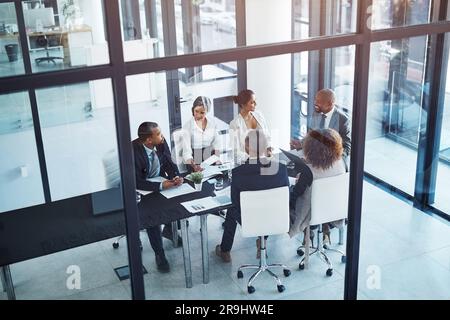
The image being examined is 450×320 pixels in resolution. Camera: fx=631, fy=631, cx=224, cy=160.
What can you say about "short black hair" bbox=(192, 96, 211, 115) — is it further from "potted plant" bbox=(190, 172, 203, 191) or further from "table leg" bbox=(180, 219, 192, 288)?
"table leg" bbox=(180, 219, 192, 288)

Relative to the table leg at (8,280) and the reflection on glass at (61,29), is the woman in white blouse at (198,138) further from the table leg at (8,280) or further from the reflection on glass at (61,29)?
the table leg at (8,280)

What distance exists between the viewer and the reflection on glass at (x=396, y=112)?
18.1 ft

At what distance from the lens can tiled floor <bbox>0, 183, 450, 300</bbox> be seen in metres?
4.07

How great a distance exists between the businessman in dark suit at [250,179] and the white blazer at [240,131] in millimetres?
80

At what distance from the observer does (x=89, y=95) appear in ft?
15.6

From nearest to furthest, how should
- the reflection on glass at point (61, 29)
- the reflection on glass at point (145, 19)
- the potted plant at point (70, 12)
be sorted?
the reflection on glass at point (61, 29) → the reflection on glass at point (145, 19) → the potted plant at point (70, 12)

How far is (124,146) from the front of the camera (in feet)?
9.98

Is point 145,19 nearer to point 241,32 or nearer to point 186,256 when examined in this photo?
point 241,32

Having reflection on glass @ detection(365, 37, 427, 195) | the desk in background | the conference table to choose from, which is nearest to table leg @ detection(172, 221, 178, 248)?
the conference table

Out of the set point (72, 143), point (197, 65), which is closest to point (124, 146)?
point (197, 65)

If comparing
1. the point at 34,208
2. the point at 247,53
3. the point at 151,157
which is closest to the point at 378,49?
the point at 151,157

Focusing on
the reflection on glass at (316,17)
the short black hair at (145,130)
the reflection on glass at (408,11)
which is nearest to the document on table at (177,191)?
the short black hair at (145,130)

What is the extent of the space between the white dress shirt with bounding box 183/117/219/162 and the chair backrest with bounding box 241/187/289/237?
3.28 ft

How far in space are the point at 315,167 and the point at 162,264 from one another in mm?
1316
